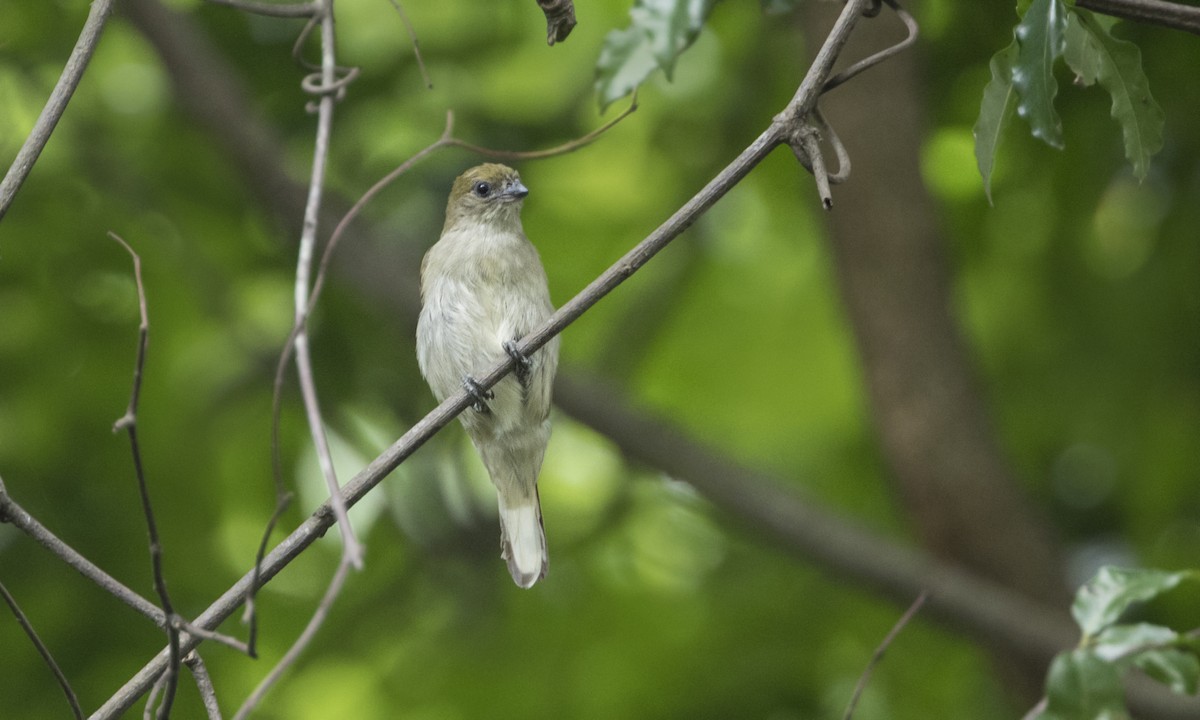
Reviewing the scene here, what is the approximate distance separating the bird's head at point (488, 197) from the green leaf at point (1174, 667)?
2.97 m

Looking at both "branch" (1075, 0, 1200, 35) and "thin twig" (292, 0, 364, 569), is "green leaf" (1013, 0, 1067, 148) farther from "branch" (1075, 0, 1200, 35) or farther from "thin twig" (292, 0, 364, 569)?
"thin twig" (292, 0, 364, 569)

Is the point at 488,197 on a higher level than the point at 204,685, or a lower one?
lower

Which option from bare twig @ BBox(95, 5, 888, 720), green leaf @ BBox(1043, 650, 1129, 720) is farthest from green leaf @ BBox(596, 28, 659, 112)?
green leaf @ BBox(1043, 650, 1129, 720)

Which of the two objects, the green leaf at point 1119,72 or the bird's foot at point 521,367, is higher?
the green leaf at point 1119,72

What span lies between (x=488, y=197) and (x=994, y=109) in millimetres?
2865

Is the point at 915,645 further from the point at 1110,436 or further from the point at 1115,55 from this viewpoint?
the point at 1115,55

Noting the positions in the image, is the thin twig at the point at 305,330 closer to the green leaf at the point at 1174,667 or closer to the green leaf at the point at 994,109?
the green leaf at the point at 994,109

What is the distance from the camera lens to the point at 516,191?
5.02 metres

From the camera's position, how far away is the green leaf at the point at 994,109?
2.49 m

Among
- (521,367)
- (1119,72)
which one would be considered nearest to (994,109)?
(1119,72)

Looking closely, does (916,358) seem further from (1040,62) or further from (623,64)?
(623,64)

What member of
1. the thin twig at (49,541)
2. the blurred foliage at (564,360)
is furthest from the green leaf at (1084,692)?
the blurred foliage at (564,360)

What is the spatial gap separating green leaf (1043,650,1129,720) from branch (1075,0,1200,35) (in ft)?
3.73

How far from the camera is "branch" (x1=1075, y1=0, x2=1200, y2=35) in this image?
92.7 inches
